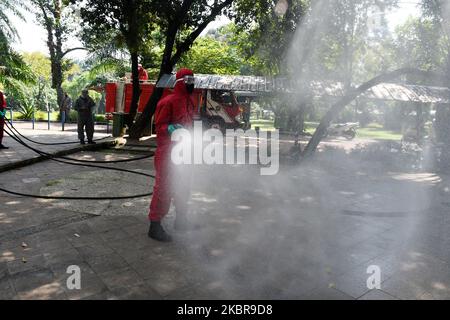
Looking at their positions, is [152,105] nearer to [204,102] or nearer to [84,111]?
[84,111]

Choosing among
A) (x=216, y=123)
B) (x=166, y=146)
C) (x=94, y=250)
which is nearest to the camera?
(x=94, y=250)

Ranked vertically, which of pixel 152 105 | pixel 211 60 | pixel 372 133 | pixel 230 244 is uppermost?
pixel 211 60

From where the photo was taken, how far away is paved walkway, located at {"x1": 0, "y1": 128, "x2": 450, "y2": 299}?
3.04 meters

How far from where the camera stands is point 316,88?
12469 millimetres

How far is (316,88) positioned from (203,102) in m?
5.88

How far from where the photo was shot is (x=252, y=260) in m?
3.58

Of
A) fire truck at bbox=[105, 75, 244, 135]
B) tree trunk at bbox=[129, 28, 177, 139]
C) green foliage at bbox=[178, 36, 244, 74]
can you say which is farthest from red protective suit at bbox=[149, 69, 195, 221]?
green foliage at bbox=[178, 36, 244, 74]

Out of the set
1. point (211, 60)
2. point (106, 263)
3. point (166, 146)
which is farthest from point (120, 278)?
point (211, 60)

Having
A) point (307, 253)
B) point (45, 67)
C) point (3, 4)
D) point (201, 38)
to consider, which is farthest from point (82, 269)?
point (45, 67)

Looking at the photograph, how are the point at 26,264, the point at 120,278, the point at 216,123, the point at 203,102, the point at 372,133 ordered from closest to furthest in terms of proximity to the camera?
1. the point at 120,278
2. the point at 26,264
3. the point at 203,102
4. the point at 216,123
5. the point at 372,133

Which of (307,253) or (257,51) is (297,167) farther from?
(257,51)
